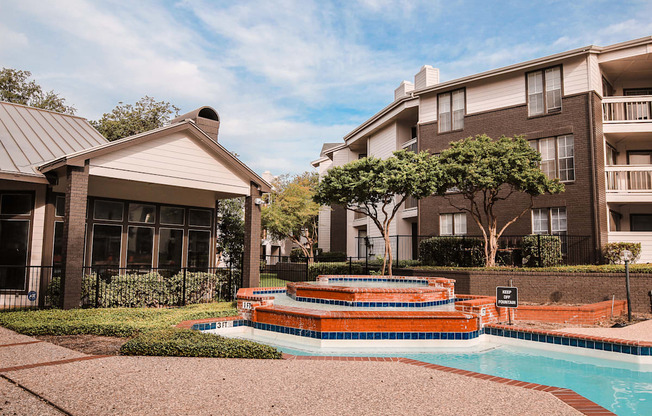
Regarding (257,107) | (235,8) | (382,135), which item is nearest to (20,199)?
(235,8)

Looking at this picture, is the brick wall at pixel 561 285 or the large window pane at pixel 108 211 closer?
the brick wall at pixel 561 285

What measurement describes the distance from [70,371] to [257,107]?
19.5 meters

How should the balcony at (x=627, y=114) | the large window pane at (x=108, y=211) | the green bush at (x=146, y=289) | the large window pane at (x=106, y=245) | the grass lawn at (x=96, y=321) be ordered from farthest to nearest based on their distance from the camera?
1. the balcony at (x=627, y=114)
2. the large window pane at (x=108, y=211)
3. the large window pane at (x=106, y=245)
4. the green bush at (x=146, y=289)
5. the grass lawn at (x=96, y=321)

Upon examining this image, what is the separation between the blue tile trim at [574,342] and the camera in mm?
7512

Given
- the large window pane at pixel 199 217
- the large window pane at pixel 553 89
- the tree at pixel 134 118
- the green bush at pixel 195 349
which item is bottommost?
the green bush at pixel 195 349

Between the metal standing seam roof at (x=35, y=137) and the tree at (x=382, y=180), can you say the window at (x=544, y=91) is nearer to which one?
the tree at (x=382, y=180)

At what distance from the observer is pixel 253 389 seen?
16.6ft

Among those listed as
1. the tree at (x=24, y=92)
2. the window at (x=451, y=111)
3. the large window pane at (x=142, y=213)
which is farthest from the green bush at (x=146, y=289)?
the tree at (x=24, y=92)

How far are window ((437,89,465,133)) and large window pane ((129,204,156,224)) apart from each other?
14914 mm

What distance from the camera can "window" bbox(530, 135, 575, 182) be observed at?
19.1 metres

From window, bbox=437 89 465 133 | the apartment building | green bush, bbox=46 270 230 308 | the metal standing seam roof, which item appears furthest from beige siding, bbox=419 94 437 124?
the metal standing seam roof

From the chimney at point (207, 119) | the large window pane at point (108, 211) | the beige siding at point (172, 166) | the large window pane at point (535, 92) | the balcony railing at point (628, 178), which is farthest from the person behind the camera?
the large window pane at point (535, 92)

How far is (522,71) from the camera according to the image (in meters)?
20.4

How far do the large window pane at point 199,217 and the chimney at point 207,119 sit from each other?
2.87m
